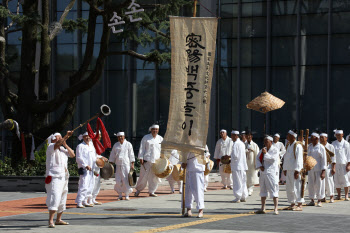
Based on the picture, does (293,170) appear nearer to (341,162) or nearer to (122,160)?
(341,162)

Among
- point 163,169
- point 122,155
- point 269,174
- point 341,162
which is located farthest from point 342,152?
point 122,155

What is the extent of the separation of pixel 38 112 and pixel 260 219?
13917 millimetres

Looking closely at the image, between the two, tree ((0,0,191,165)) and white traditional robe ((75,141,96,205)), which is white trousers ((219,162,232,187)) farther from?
white traditional robe ((75,141,96,205))

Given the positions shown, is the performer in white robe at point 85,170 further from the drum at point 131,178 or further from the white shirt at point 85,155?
the drum at point 131,178

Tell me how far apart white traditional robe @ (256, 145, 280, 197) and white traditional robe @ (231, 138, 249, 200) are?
2.90 m

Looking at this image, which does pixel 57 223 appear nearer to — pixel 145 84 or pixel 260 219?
pixel 260 219

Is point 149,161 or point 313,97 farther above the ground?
point 313,97

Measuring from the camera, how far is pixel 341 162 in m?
21.4

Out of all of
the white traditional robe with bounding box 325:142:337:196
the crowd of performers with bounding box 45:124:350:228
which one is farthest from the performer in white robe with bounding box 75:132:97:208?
the white traditional robe with bounding box 325:142:337:196

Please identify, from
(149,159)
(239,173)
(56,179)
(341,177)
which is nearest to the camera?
(56,179)

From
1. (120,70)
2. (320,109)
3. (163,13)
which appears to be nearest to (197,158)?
(163,13)

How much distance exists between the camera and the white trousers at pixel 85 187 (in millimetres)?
18281

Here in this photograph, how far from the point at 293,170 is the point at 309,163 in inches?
35.1

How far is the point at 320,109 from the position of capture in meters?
32.5
